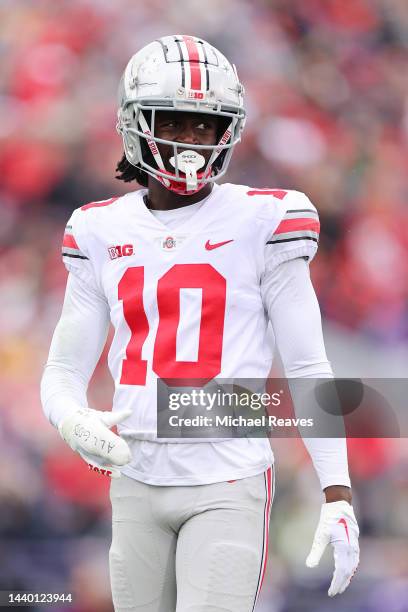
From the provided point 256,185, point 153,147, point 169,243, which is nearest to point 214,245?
point 169,243

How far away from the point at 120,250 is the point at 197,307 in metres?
0.18

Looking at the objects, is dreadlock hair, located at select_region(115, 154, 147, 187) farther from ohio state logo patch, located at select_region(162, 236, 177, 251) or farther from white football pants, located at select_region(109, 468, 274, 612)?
white football pants, located at select_region(109, 468, 274, 612)

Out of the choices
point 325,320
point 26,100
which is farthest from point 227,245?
point 26,100

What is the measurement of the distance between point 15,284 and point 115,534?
1.36m

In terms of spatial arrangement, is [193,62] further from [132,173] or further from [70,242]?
[70,242]

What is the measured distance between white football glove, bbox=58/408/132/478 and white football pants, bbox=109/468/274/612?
0.10m

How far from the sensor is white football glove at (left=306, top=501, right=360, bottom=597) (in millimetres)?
1599

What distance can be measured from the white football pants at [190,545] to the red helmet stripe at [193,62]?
0.65m

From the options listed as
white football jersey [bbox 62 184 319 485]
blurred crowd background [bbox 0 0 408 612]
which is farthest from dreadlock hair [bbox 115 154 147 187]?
blurred crowd background [bbox 0 0 408 612]

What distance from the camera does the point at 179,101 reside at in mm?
1734

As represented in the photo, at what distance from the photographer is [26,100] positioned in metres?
2.97

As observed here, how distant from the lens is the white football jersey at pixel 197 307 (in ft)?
5.45

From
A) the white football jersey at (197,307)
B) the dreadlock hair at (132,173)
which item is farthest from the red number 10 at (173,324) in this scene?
the dreadlock hair at (132,173)

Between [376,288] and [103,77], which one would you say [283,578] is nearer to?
[376,288]
